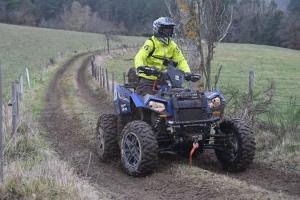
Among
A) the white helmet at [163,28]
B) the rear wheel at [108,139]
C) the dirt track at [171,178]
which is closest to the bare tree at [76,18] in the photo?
the dirt track at [171,178]

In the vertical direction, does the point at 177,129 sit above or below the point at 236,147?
above

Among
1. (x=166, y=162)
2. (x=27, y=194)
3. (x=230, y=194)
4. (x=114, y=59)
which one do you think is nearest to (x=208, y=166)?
(x=166, y=162)

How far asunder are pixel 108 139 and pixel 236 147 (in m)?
2.32

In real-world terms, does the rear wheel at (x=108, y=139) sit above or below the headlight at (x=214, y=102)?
below

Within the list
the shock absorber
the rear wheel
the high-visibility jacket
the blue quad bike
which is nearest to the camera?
the blue quad bike

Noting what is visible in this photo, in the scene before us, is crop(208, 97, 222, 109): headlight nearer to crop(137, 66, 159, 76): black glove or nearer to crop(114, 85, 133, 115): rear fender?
crop(137, 66, 159, 76): black glove

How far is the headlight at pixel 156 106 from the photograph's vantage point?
6604 mm

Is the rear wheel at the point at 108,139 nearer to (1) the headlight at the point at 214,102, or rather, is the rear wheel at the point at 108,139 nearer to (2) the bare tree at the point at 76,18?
(1) the headlight at the point at 214,102

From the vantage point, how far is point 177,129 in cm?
648

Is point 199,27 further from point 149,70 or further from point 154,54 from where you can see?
point 149,70

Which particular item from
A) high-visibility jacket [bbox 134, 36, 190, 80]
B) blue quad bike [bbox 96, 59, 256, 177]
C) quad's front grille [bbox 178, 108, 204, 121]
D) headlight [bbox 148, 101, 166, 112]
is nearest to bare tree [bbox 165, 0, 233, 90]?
high-visibility jacket [bbox 134, 36, 190, 80]

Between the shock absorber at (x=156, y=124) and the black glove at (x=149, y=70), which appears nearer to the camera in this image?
the shock absorber at (x=156, y=124)

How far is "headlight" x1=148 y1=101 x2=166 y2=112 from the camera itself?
6604 mm

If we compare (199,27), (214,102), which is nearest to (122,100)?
(214,102)
